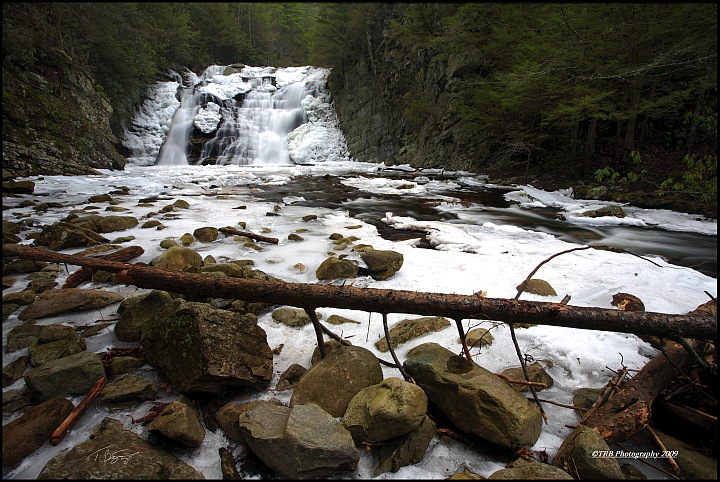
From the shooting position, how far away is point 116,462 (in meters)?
1.45

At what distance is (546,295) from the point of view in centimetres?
330

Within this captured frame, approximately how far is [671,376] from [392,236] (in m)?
4.42

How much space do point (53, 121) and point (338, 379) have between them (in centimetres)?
1532

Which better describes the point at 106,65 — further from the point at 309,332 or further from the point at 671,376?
the point at 671,376

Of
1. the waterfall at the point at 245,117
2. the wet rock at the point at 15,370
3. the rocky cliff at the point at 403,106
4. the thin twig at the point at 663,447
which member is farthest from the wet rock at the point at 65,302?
the waterfall at the point at 245,117

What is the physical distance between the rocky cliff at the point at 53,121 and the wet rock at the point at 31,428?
35.6ft

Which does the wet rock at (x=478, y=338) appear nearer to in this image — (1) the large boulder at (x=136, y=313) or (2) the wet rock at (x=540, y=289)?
(2) the wet rock at (x=540, y=289)

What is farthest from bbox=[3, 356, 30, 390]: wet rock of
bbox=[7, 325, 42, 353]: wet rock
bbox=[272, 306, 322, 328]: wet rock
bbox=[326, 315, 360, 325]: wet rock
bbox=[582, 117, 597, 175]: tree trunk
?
bbox=[582, 117, 597, 175]: tree trunk

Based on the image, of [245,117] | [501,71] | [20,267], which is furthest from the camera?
[245,117]

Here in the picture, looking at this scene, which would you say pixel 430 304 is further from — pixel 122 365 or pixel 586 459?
pixel 122 365

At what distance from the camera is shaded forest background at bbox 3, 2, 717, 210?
23.4 feet

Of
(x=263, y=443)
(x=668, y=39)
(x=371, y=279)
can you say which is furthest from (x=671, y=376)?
(x=668, y=39)

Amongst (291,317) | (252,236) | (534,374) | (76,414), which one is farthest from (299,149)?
(534,374)

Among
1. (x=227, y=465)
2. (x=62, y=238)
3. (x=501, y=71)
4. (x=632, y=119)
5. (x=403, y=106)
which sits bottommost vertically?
(x=227, y=465)
